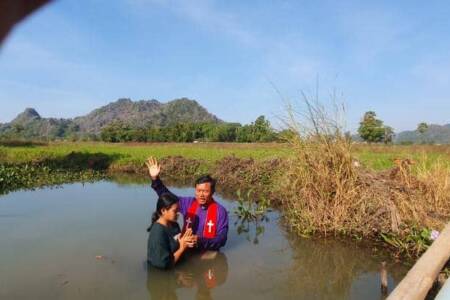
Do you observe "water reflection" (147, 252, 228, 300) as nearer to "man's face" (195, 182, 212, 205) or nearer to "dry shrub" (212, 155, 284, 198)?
"man's face" (195, 182, 212, 205)

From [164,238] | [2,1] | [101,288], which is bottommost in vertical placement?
[101,288]

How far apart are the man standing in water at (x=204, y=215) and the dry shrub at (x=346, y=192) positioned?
1903 mm

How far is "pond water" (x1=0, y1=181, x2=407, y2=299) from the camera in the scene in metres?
4.76

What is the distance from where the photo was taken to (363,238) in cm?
669

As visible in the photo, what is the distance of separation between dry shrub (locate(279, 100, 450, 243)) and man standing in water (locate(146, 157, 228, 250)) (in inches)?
74.9

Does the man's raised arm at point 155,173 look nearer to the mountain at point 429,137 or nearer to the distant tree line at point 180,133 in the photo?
Result: the mountain at point 429,137

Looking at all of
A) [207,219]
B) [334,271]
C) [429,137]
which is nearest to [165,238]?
[207,219]

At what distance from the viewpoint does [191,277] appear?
5137mm

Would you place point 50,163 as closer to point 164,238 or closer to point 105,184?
point 105,184

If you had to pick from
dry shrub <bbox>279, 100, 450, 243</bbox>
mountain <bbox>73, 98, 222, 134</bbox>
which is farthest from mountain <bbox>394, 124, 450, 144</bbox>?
mountain <bbox>73, 98, 222, 134</bbox>

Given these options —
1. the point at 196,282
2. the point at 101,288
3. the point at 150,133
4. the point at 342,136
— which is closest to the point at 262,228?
the point at 342,136

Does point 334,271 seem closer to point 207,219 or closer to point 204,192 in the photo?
point 207,219

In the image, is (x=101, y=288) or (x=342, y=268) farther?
(x=342, y=268)

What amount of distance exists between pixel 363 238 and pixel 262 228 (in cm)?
186
